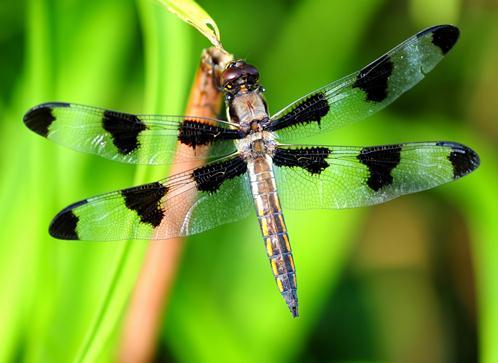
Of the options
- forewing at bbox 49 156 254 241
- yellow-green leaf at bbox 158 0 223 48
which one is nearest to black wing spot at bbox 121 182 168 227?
forewing at bbox 49 156 254 241

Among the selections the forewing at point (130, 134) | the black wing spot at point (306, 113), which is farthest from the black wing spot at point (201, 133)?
the black wing spot at point (306, 113)

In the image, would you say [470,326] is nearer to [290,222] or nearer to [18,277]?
[290,222]

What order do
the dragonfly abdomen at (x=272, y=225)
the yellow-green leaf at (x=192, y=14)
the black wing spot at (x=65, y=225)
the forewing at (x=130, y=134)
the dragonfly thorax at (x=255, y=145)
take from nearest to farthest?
the yellow-green leaf at (x=192, y=14), the black wing spot at (x=65, y=225), the forewing at (x=130, y=134), the dragonfly abdomen at (x=272, y=225), the dragonfly thorax at (x=255, y=145)

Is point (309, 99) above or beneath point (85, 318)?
above

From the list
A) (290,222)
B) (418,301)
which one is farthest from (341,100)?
(418,301)

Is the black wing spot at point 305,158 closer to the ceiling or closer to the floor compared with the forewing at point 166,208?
closer to the ceiling

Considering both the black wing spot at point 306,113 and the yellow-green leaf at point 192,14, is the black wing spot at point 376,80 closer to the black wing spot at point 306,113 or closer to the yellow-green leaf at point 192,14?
the black wing spot at point 306,113
